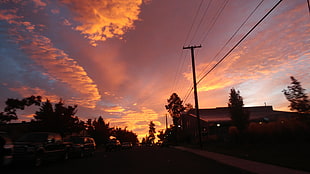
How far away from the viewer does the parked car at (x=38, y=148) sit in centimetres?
1391

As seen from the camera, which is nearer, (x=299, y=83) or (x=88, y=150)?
(x=299, y=83)

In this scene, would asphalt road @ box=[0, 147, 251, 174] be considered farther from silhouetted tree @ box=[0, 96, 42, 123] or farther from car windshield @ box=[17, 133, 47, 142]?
silhouetted tree @ box=[0, 96, 42, 123]

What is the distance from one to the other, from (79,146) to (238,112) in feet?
61.8

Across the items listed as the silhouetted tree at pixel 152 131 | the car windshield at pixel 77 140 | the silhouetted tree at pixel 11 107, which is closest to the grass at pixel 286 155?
the car windshield at pixel 77 140

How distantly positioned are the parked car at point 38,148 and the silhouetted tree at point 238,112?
20.2 metres

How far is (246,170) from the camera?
10.8 m

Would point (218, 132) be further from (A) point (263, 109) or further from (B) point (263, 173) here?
(B) point (263, 173)

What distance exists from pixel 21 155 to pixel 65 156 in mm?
5438

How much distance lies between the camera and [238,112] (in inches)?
1183

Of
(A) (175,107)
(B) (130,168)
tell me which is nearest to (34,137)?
(B) (130,168)

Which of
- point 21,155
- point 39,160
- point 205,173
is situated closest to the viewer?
point 205,173

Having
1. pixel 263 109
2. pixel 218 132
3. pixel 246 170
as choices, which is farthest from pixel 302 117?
pixel 263 109

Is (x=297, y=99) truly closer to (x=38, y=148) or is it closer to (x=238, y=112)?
(x=238, y=112)

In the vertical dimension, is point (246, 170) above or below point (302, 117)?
below
